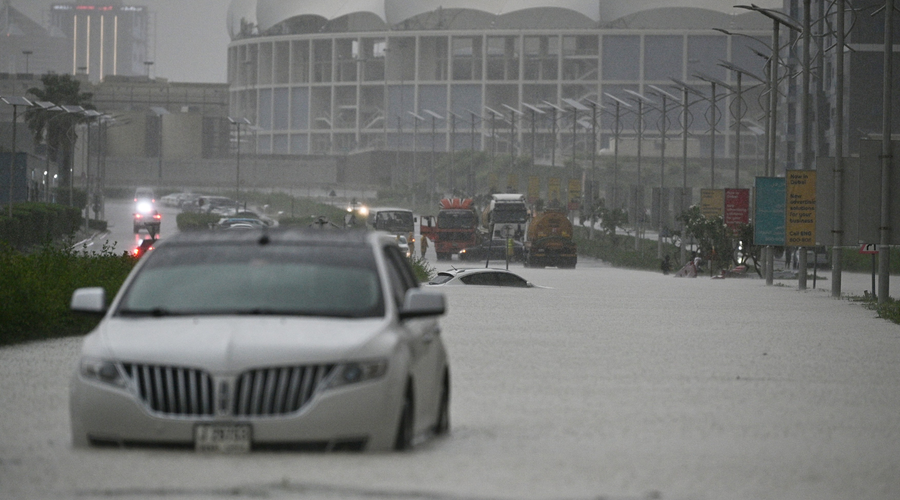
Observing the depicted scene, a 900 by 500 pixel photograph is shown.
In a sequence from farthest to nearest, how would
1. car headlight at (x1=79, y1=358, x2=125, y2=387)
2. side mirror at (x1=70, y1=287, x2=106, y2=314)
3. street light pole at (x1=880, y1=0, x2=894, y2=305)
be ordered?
street light pole at (x1=880, y1=0, x2=894, y2=305), side mirror at (x1=70, y1=287, x2=106, y2=314), car headlight at (x1=79, y1=358, x2=125, y2=387)

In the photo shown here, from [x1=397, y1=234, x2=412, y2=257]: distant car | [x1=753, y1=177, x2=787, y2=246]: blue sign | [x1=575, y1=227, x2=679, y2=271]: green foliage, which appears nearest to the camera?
[x1=753, y1=177, x2=787, y2=246]: blue sign

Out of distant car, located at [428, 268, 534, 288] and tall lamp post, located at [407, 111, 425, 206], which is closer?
distant car, located at [428, 268, 534, 288]

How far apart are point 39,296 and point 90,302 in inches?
468

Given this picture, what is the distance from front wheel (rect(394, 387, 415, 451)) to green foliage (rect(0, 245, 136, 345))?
37.3ft

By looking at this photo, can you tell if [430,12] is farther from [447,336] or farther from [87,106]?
[447,336]

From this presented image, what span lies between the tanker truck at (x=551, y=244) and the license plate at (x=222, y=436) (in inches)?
2393

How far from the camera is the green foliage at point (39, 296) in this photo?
66.9 ft

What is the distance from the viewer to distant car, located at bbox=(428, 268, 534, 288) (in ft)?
138

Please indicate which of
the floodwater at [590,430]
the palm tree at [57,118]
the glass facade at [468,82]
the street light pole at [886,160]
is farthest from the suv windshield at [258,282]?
the glass facade at [468,82]

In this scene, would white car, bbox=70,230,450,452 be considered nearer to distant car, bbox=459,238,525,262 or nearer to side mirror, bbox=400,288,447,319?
side mirror, bbox=400,288,447,319

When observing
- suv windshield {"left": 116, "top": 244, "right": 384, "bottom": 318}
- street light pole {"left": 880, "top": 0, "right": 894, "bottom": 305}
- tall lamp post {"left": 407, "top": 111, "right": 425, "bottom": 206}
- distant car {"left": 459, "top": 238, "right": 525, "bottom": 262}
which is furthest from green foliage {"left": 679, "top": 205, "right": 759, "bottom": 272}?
tall lamp post {"left": 407, "top": 111, "right": 425, "bottom": 206}

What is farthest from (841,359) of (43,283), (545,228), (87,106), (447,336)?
(87,106)

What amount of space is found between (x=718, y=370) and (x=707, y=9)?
148 meters

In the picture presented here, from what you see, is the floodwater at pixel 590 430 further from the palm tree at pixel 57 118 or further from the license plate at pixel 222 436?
the palm tree at pixel 57 118
